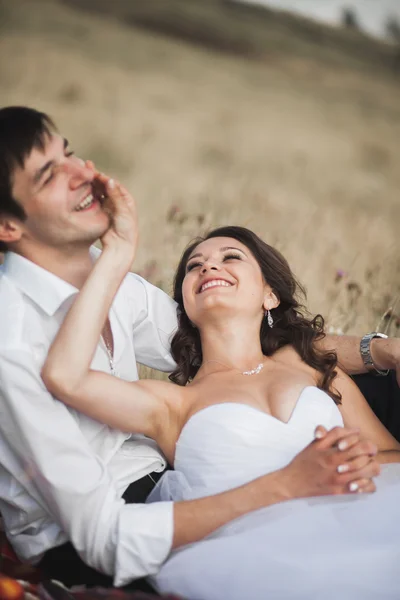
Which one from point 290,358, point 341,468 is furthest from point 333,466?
point 290,358

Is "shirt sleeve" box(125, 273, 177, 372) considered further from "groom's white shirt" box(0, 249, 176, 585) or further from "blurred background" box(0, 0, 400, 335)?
"blurred background" box(0, 0, 400, 335)

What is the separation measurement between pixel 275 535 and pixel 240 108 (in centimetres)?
556

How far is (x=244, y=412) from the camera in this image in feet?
6.39

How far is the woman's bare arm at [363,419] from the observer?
2.17 meters

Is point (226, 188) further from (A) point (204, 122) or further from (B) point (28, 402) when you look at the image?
(B) point (28, 402)

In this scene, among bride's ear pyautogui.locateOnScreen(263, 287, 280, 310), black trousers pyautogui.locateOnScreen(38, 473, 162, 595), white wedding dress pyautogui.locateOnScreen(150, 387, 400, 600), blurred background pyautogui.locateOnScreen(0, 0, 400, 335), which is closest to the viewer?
white wedding dress pyautogui.locateOnScreen(150, 387, 400, 600)

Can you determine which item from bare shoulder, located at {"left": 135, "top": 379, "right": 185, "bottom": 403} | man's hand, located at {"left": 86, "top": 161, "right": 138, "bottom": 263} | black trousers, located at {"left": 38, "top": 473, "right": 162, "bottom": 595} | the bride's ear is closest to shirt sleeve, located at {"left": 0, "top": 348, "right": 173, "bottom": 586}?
black trousers, located at {"left": 38, "top": 473, "right": 162, "bottom": 595}

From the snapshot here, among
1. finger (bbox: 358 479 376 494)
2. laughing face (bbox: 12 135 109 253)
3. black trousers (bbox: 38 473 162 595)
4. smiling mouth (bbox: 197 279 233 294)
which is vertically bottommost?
black trousers (bbox: 38 473 162 595)

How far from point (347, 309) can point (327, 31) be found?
405cm

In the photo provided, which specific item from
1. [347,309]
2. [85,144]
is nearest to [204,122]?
[85,144]

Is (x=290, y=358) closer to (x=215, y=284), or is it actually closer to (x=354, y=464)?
(x=215, y=284)

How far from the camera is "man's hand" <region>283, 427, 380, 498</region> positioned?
5.50ft

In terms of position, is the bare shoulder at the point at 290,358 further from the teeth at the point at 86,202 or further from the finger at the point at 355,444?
the teeth at the point at 86,202

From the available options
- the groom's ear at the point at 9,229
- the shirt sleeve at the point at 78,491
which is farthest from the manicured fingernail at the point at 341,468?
the groom's ear at the point at 9,229
